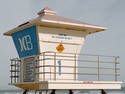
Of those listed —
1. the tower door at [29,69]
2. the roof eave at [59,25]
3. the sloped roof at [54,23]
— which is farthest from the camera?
the tower door at [29,69]

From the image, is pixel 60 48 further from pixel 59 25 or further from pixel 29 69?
pixel 29 69

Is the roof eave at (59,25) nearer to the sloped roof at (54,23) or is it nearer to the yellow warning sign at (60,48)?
the sloped roof at (54,23)

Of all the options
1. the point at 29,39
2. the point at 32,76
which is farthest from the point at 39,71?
the point at 29,39

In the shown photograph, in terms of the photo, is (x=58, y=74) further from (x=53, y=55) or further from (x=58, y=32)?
(x=58, y=32)

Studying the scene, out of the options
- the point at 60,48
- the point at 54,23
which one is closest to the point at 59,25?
the point at 54,23

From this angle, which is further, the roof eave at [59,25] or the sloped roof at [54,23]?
the sloped roof at [54,23]

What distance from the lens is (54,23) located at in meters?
15.4

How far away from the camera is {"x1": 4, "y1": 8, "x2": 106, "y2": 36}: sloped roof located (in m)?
15.2

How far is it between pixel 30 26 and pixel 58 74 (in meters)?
2.94

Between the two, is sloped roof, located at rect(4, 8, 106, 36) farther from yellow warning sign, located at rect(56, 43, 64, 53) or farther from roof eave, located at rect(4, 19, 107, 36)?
yellow warning sign, located at rect(56, 43, 64, 53)

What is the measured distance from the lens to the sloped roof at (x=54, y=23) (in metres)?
15.2

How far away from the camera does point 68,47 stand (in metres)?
16.3

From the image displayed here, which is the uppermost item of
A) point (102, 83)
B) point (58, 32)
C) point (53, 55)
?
A: point (58, 32)

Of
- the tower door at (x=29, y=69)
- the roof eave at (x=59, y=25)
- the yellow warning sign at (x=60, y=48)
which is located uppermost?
the roof eave at (x=59, y=25)
